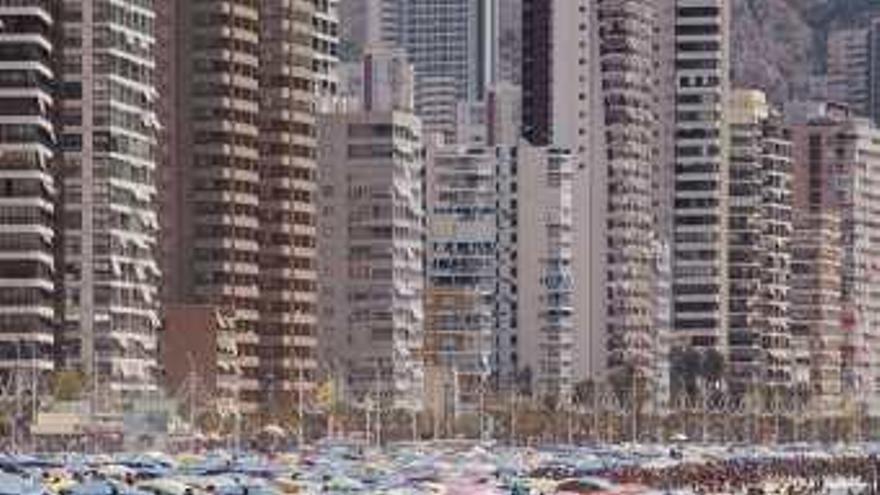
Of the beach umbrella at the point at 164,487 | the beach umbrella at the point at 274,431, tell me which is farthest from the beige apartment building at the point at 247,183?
the beach umbrella at the point at 164,487

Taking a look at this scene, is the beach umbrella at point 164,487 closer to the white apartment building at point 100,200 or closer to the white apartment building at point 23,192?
the white apartment building at point 23,192

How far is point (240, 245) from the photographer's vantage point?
7175 inches

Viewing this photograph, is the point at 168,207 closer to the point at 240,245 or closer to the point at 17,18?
the point at 240,245

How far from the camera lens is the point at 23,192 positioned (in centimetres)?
15450

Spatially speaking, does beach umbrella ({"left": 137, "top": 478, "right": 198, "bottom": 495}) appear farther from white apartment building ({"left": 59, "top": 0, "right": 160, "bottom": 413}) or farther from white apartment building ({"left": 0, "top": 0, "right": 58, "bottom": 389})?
white apartment building ({"left": 59, "top": 0, "right": 160, "bottom": 413})

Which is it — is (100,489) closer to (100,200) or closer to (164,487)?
(164,487)

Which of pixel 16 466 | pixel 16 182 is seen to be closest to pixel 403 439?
pixel 16 182

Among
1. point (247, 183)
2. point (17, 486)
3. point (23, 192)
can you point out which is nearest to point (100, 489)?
point (17, 486)

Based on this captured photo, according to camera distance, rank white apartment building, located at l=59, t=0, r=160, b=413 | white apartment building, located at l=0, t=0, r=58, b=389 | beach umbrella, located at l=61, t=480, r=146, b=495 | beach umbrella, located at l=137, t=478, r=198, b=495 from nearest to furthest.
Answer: beach umbrella, located at l=61, t=480, r=146, b=495
beach umbrella, located at l=137, t=478, r=198, b=495
white apartment building, located at l=0, t=0, r=58, b=389
white apartment building, located at l=59, t=0, r=160, b=413

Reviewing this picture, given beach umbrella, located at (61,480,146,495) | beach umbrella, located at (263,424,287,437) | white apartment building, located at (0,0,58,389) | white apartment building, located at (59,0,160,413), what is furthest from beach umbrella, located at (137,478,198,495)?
beach umbrella, located at (263,424,287,437)

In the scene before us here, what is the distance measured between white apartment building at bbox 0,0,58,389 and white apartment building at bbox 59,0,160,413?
2865mm

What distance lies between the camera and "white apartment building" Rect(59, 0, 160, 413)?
518ft

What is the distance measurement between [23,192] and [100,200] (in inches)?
209

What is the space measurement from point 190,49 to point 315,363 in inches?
760
